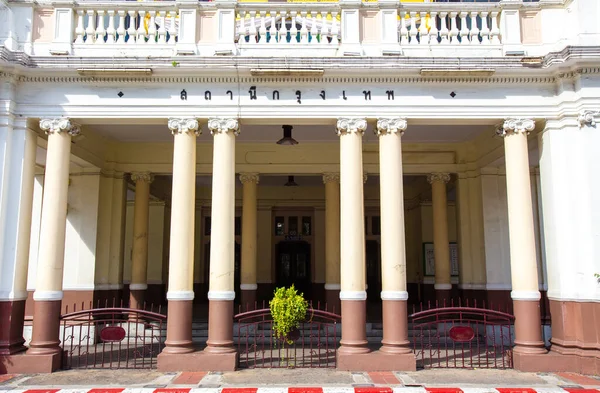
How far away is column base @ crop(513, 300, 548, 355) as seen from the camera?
30.1ft

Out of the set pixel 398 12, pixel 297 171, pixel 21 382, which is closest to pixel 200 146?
pixel 297 171

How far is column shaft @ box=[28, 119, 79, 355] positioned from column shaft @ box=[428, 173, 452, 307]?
869cm

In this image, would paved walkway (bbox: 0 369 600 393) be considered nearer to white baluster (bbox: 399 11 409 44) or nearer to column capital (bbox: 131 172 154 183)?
column capital (bbox: 131 172 154 183)

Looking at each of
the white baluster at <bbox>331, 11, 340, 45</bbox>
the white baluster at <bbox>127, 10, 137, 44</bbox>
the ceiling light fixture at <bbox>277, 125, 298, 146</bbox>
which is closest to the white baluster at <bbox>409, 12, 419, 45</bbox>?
the white baluster at <bbox>331, 11, 340, 45</bbox>

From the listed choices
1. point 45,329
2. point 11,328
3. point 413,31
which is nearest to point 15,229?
point 11,328

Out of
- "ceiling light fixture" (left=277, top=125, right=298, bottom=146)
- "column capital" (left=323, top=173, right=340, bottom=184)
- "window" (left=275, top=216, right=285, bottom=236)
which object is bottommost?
"window" (left=275, top=216, right=285, bottom=236)

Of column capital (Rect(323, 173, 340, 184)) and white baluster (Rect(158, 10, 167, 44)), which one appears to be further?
column capital (Rect(323, 173, 340, 184))

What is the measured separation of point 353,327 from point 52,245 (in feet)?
18.4

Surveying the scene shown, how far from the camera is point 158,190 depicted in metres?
16.8

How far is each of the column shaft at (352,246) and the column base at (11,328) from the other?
18.9ft

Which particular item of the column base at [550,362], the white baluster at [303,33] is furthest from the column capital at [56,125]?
the column base at [550,362]

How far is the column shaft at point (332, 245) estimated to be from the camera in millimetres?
12938

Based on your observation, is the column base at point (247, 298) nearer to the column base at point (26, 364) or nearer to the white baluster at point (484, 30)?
the column base at point (26, 364)

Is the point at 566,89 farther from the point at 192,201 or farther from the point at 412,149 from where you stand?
the point at 192,201
